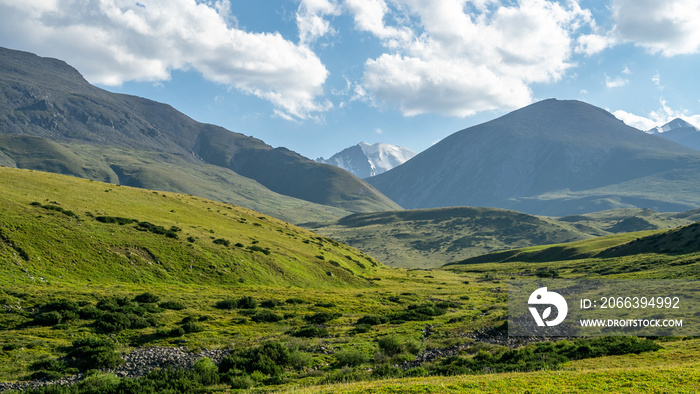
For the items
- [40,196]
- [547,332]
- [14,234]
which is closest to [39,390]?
[14,234]

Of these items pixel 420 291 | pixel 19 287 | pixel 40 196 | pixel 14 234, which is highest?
pixel 40 196

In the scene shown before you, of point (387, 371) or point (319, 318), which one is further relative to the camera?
point (319, 318)

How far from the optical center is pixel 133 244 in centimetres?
5838

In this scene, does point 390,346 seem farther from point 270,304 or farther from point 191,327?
point 270,304

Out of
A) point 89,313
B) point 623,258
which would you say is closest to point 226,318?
point 89,313

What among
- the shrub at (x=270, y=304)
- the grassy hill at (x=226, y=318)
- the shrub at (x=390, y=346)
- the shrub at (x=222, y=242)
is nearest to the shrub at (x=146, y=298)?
the grassy hill at (x=226, y=318)

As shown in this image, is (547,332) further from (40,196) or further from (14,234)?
(40,196)

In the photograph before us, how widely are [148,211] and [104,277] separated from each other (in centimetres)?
2952

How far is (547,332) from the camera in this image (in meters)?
39.3

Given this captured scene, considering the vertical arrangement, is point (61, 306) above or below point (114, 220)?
below

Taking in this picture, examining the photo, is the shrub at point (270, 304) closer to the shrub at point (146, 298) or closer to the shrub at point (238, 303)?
the shrub at point (238, 303)

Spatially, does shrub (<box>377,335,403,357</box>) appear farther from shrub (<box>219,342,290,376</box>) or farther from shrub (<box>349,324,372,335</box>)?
shrub (<box>219,342,290,376</box>)

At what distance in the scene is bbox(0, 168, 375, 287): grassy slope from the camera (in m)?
49.2

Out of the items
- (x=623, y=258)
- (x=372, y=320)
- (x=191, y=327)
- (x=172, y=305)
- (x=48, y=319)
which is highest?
(x=623, y=258)
